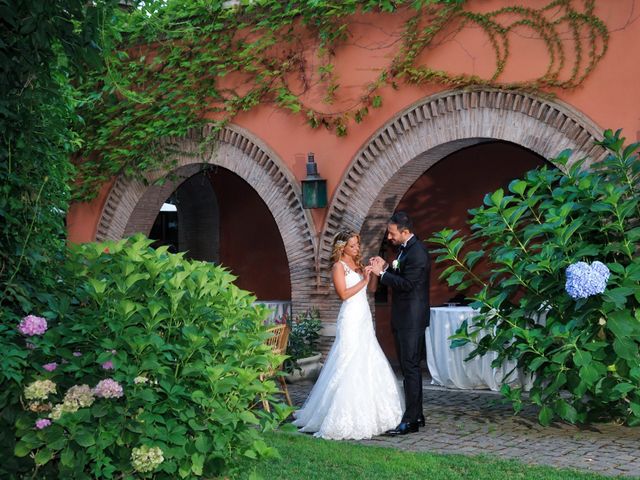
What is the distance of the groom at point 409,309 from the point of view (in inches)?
247

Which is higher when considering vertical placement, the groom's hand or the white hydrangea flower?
the groom's hand

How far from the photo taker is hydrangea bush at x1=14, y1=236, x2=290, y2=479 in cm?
337

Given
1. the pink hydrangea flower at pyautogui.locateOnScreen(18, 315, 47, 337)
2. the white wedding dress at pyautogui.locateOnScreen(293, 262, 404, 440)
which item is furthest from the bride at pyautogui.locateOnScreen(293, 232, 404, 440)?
the pink hydrangea flower at pyautogui.locateOnScreen(18, 315, 47, 337)

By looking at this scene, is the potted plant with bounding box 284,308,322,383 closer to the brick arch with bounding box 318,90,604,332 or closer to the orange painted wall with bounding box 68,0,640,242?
the brick arch with bounding box 318,90,604,332

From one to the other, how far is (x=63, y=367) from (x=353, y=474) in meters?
2.21

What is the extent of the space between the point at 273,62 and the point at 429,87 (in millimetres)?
2145

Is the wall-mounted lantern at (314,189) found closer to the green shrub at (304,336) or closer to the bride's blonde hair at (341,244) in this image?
the green shrub at (304,336)

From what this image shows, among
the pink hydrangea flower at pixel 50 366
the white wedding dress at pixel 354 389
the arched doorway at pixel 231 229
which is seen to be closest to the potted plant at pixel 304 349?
the white wedding dress at pixel 354 389

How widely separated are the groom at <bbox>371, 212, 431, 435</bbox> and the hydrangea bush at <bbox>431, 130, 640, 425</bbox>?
0.87 ft

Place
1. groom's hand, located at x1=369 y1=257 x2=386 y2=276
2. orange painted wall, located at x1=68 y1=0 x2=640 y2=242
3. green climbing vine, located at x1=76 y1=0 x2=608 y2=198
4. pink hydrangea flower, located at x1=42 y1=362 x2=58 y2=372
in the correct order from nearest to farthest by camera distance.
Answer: pink hydrangea flower, located at x1=42 y1=362 x2=58 y2=372
groom's hand, located at x1=369 y1=257 x2=386 y2=276
orange painted wall, located at x1=68 y1=0 x2=640 y2=242
green climbing vine, located at x1=76 y1=0 x2=608 y2=198

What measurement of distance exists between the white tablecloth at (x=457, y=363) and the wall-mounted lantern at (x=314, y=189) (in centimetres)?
175

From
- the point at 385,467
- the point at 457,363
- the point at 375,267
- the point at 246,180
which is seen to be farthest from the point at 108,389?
the point at 246,180

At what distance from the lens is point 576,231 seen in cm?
614

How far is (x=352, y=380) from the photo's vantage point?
639cm
